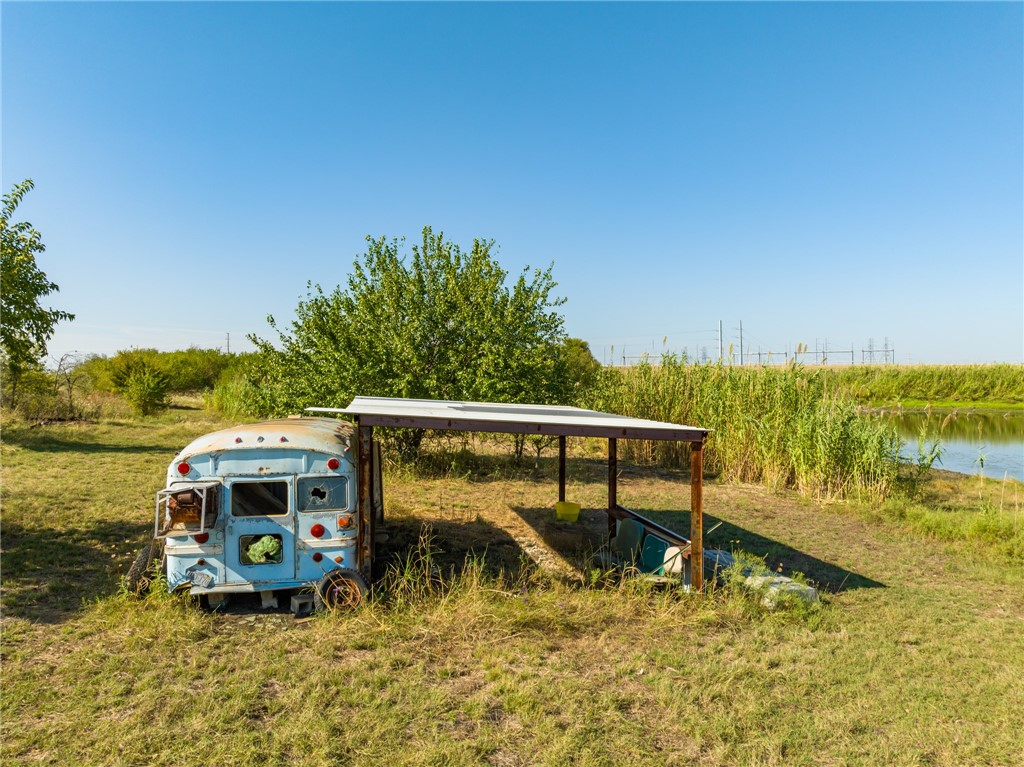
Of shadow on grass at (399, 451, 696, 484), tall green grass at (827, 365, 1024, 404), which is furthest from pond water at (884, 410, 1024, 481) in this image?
shadow on grass at (399, 451, 696, 484)

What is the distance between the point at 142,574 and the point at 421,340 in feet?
30.5

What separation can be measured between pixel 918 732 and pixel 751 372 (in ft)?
41.3

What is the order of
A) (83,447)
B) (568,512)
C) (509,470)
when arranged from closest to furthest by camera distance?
(568,512) < (509,470) < (83,447)

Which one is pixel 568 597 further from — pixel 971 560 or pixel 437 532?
pixel 971 560

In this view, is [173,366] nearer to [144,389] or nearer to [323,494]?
[144,389]

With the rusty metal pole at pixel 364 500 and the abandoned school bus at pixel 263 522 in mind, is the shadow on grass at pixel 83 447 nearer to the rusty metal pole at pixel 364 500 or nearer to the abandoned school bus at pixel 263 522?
the abandoned school bus at pixel 263 522

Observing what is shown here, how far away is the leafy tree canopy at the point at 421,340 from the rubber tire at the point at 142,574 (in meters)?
7.25

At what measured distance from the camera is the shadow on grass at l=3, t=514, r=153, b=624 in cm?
704

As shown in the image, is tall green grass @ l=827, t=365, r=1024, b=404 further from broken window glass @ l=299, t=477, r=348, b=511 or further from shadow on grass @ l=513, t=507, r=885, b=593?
broken window glass @ l=299, t=477, r=348, b=511

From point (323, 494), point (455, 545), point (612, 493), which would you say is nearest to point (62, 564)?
point (323, 494)

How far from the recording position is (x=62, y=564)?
8398 millimetres

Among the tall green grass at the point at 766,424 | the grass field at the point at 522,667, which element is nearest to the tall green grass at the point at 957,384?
the tall green grass at the point at 766,424

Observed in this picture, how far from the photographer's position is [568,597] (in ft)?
24.6

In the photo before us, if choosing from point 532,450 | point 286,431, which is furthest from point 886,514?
point 286,431
